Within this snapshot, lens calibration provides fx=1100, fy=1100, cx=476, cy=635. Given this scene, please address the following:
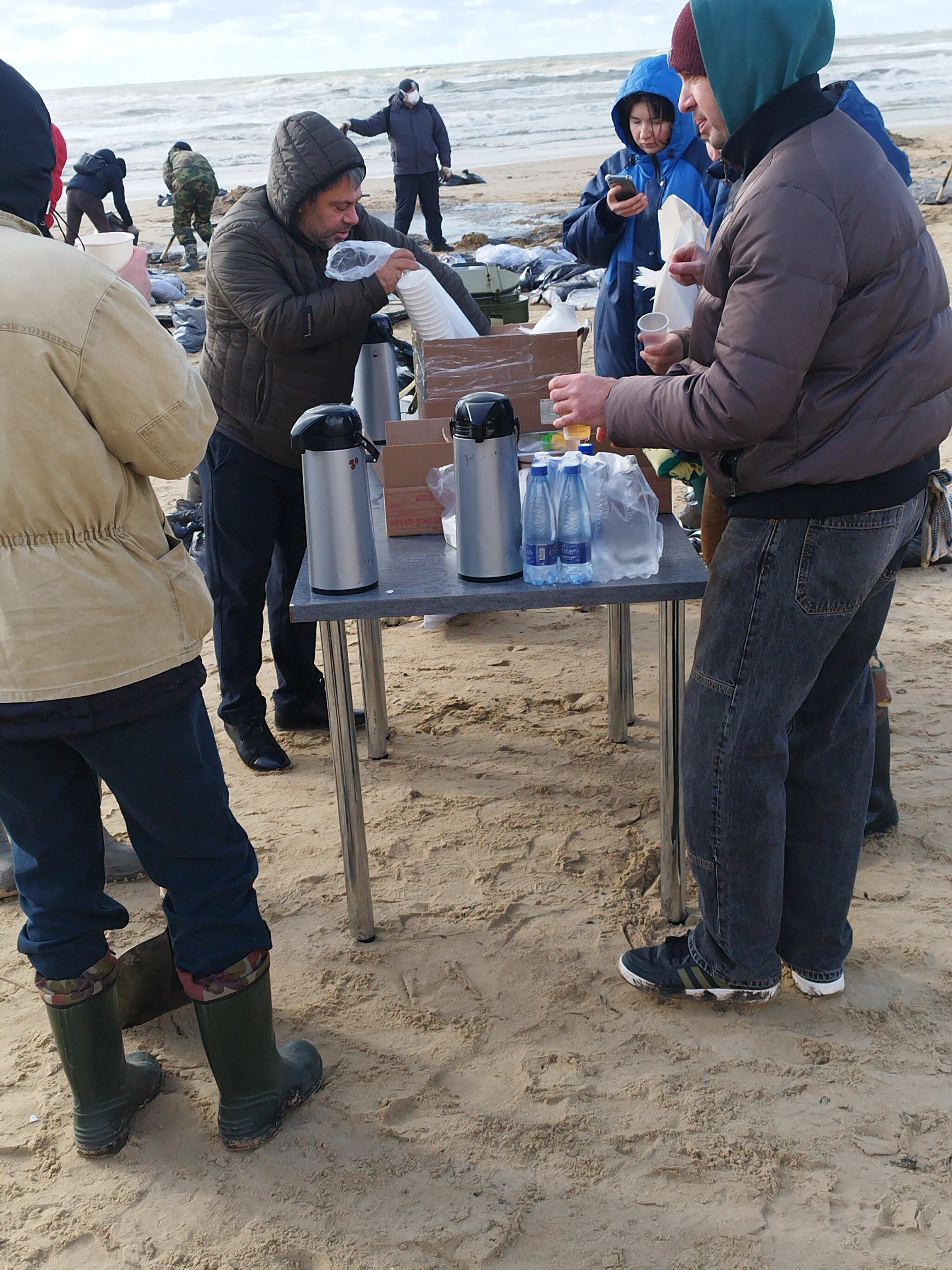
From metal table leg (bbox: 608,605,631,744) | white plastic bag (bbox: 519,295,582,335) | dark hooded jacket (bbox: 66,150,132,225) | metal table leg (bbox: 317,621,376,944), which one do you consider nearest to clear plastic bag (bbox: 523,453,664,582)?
metal table leg (bbox: 317,621,376,944)

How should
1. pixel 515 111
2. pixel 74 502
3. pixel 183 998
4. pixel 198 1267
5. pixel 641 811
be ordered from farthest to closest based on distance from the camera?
pixel 515 111, pixel 641 811, pixel 183 998, pixel 198 1267, pixel 74 502

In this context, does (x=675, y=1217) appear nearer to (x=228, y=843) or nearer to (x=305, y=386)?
(x=228, y=843)

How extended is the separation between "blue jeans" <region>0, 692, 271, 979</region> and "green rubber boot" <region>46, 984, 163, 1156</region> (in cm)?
10

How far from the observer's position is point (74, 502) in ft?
5.88

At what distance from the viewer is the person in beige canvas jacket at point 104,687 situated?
173 centimetres

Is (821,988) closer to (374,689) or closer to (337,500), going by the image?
Answer: (337,500)

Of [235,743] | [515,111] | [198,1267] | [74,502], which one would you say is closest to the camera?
[74,502]

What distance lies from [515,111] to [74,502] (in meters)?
43.4

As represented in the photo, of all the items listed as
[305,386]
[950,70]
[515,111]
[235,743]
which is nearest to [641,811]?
[235,743]

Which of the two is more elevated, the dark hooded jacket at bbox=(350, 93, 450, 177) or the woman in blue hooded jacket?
the dark hooded jacket at bbox=(350, 93, 450, 177)

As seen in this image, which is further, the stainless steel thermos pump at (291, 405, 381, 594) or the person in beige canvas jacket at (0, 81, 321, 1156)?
the stainless steel thermos pump at (291, 405, 381, 594)

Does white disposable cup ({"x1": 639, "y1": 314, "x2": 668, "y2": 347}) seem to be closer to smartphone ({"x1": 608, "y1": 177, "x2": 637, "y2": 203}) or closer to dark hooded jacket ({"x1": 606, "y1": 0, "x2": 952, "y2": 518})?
dark hooded jacket ({"x1": 606, "y1": 0, "x2": 952, "y2": 518})

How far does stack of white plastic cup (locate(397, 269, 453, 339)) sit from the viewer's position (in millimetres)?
3316

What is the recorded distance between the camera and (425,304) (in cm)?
337
